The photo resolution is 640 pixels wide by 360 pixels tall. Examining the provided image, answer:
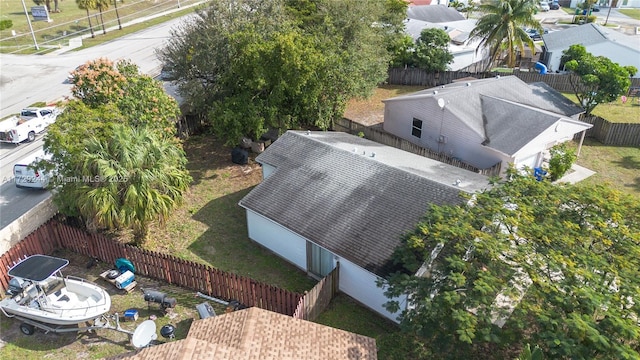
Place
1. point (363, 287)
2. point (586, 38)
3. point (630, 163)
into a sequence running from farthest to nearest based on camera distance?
point (586, 38) → point (630, 163) → point (363, 287)

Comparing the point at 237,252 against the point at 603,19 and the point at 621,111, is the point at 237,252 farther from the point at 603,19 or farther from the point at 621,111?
the point at 603,19

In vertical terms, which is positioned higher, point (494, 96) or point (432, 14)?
point (432, 14)

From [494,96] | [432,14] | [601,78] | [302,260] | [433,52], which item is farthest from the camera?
[432,14]

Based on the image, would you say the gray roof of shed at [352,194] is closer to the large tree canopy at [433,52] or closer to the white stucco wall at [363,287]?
the white stucco wall at [363,287]

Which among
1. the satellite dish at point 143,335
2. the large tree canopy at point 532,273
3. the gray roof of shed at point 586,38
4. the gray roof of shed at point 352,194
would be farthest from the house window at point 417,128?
the gray roof of shed at point 586,38

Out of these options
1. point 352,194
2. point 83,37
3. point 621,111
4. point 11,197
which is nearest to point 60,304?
point 352,194

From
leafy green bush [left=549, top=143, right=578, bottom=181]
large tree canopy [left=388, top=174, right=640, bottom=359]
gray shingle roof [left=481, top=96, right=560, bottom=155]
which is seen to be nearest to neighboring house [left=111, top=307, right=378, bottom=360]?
large tree canopy [left=388, top=174, right=640, bottom=359]
